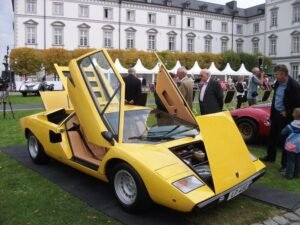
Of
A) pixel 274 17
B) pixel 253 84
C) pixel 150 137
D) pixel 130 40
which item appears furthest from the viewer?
pixel 274 17

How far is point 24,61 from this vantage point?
4588 cm

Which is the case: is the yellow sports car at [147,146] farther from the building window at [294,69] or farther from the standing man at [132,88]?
the building window at [294,69]

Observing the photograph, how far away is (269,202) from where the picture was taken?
4.93m

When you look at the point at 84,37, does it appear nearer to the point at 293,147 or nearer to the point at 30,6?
the point at 30,6

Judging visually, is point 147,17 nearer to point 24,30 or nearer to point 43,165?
point 24,30

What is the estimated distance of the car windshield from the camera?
16.6 ft

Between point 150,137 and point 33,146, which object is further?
point 33,146

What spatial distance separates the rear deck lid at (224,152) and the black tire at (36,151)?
3.64 m

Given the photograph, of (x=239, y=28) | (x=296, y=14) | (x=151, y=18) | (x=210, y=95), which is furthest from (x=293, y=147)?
(x=239, y=28)

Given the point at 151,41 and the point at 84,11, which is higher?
the point at 84,11

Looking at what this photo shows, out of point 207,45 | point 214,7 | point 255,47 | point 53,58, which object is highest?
point 214,7

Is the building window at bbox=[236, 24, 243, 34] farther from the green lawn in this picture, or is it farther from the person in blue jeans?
the green lawn

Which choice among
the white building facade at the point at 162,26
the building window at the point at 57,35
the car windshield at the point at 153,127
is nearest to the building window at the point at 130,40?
the white building facade at the point at 162,26

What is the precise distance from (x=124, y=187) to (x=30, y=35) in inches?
2083
